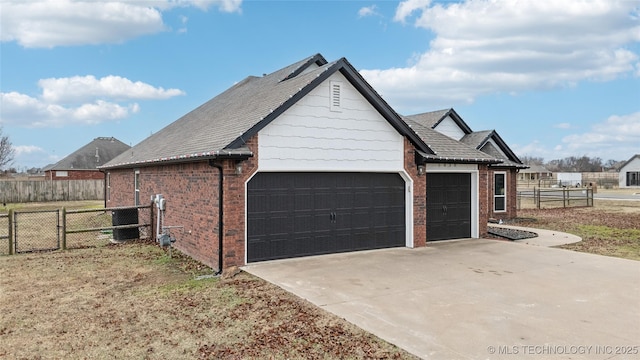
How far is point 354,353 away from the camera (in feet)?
17.2

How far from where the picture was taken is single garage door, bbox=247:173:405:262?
33.1 feet

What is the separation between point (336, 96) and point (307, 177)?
214 centimetres

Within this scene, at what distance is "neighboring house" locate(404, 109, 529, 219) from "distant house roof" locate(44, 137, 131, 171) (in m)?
34.5

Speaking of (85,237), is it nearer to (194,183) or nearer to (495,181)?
(194,183)

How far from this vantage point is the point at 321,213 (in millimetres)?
10938

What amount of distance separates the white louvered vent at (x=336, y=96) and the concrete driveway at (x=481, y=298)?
3711 mm

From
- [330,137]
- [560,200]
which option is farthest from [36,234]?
[560,200]

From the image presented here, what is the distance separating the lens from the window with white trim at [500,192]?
2138cm

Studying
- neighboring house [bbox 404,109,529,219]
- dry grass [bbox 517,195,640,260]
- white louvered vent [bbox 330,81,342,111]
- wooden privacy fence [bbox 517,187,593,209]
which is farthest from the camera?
wooden privacy fence [bbox 517,187,593,209]

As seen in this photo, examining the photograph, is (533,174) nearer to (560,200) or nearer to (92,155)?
(560,200)

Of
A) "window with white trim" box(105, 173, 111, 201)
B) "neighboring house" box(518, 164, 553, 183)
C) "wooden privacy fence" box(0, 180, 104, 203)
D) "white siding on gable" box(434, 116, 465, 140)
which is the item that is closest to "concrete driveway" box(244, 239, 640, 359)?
"white siding on gable" box(434, 116, 465, 140)

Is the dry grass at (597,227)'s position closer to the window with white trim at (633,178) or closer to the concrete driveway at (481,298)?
the concrete driveway at (481,298)

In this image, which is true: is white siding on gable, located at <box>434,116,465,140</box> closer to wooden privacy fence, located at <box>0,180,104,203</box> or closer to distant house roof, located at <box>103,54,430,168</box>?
distant house roof, located at <box>103,54,430,168</box>

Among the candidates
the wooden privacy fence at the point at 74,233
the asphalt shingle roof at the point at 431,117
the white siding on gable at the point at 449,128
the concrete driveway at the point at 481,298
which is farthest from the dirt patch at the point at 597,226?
the wooden privacy fence at the point at 74,233
